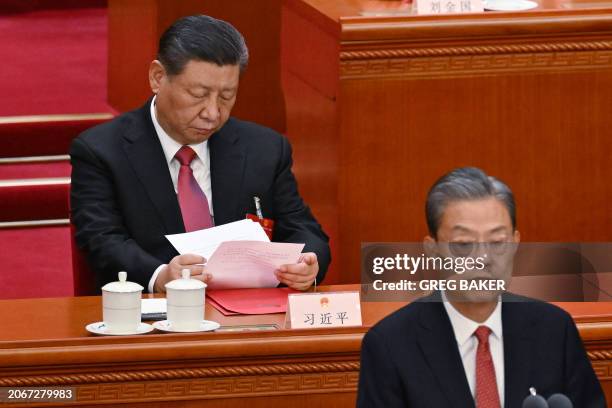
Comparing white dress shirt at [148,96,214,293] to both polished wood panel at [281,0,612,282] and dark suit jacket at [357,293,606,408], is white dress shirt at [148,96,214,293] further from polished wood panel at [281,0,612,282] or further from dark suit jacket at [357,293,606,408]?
dark suit jacket at [357,293,606,408]

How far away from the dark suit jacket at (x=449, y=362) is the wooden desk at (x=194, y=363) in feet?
1.49

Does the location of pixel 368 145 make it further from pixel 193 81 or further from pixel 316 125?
pixel 193 81

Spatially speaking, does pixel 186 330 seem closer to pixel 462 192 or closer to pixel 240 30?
pixel 462 192

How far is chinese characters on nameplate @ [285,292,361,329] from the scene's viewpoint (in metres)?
2.53

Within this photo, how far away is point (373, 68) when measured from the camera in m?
3.63

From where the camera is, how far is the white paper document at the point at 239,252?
271cm

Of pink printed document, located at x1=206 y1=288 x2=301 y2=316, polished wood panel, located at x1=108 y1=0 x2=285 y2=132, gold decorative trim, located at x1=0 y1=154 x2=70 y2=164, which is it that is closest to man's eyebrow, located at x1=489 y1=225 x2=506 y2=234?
pink printed document, located at x1=206 y1=288 x2=301 y2=316

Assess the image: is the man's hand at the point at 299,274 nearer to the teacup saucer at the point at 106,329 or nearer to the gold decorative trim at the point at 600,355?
the teacup saucer at the point at 106,329

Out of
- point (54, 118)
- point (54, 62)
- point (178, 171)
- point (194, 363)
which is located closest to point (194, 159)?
point (178, 171)

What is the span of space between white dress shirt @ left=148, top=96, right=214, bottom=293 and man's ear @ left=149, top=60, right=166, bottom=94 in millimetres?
42

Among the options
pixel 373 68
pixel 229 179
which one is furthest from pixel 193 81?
pixel 373 68

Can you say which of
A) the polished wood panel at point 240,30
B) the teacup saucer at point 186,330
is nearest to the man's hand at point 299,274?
the teacup saucer at point 186,330

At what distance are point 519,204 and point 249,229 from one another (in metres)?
1.11

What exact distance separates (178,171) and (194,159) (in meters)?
0.05
